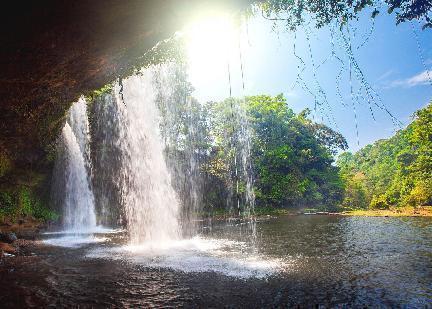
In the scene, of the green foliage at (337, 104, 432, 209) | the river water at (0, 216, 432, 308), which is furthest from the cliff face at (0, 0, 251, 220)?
the green foliage at (337, 104, 432, 209)

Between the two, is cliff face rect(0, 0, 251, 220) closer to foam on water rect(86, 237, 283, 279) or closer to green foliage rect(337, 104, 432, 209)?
foam on water rect(86, 237, 283, 279)

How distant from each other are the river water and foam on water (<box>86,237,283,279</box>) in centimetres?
3

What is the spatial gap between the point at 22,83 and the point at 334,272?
10.6 metres

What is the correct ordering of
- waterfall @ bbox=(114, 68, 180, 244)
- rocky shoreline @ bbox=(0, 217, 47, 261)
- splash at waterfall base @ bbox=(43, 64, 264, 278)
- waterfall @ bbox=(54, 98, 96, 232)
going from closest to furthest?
rocky shoreline @ bbox=(0, 217, 47, 261) → splash at waterfall base @ bbox=(43, 64, 264, 278) → waterfall @ bbox=(114, 68, 180, 244) → waterfall @ bbox=(54, 98, 96, 232)

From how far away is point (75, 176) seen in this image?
27.1 m

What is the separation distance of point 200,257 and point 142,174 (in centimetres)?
1456

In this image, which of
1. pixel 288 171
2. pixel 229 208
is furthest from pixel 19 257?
pixel 288 171

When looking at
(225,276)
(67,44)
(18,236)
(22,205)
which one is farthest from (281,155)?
(67,44)

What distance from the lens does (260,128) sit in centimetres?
4822

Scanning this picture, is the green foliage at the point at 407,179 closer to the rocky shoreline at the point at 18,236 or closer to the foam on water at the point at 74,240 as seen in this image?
the foam on water at the point at 74,240

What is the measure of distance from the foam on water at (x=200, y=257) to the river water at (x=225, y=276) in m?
0.03

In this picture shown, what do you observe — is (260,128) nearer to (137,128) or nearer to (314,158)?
(314,158)

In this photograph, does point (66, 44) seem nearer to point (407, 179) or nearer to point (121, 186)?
point (121, 186)

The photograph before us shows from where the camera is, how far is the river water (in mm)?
6773
